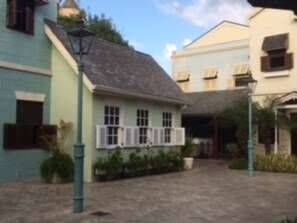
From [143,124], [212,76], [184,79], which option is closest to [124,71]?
[143,124]

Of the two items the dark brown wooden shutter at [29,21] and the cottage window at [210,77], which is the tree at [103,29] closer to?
the cottage window at [210,77]

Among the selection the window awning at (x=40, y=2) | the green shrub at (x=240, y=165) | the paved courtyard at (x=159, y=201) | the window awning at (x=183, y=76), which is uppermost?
the window awning at (x=40, y=2)

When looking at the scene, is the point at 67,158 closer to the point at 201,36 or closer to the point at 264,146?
the point at 264,146

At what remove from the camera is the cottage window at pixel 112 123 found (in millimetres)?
14258

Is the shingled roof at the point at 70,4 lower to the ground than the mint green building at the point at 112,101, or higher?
higher

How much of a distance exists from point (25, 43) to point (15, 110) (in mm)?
2191

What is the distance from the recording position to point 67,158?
1326cm

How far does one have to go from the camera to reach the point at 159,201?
10062mm

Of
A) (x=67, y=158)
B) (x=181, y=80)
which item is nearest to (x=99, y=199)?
(x=67, y=158)

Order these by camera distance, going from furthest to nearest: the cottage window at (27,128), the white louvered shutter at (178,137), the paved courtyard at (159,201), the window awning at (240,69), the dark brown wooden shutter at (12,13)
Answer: the window awning at (240,69) < the white louvered shutter at (178,137) < the dark brown wooden shutter at (12,13) < the cottage window at (27,128) < the paved courtyard at (159,201)

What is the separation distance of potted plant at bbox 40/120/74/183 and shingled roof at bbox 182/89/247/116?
1013 cm

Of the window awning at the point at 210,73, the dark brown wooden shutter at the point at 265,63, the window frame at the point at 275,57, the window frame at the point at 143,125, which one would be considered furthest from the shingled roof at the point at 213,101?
the window frame at the point at 143,125

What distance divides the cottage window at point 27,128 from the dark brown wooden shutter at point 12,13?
7.82ft

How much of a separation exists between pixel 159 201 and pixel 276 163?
9114 mm
